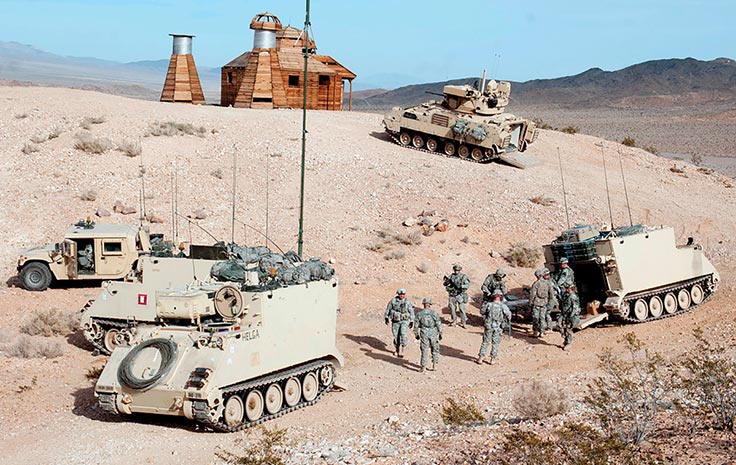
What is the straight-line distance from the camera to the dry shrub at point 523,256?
82.2 feet

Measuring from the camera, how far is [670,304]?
21391 mm

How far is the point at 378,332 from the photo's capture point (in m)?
20.4

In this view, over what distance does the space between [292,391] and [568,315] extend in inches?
259

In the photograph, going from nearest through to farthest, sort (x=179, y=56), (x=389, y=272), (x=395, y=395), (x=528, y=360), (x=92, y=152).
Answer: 1. (x=395, y=395)
2. (x=528, y=360)
3. (x=389, y=272)
4. (x=92, y=152)
5. (x=179, y=56)

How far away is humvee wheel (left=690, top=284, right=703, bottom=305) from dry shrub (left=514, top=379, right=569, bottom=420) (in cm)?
971

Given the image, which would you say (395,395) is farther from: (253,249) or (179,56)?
(179,56)

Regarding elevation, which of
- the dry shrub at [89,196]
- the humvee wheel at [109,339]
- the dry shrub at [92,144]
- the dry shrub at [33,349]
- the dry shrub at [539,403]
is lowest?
the dry shrub at [33,349]

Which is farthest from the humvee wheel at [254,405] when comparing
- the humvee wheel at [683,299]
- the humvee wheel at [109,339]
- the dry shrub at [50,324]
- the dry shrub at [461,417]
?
the humvee wheel at [683,299]

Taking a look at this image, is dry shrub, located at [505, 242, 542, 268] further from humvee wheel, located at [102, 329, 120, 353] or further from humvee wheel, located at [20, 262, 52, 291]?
humvee wheel, located at [20, 262, 52, 291]

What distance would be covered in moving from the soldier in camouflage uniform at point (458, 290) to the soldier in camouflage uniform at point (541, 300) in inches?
→ 62.0

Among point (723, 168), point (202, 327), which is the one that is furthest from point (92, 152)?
point (723, 168)

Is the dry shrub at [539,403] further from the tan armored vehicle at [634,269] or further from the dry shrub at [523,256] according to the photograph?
the dry shrub at [523,256]

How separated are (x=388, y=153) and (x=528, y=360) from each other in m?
15.1

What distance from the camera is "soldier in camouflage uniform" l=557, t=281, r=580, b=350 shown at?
746 inches
